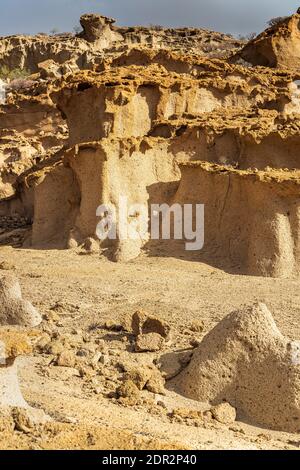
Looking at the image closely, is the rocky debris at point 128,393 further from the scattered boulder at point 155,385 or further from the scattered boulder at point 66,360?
the scattered boulder at point 66,360

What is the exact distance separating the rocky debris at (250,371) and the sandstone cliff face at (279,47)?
50.4ft

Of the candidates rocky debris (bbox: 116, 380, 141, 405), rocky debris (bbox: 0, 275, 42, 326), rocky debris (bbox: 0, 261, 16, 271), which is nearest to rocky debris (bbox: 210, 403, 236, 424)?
rocky debris (bbox: 116, 380, 141, 405)

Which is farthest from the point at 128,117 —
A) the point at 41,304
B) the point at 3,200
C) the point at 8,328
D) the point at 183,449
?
the point at 183,449

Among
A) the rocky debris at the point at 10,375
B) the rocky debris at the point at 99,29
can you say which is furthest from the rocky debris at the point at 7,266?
the rocky debris at the point at 99,29

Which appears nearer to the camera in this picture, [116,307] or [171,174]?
[116,307]

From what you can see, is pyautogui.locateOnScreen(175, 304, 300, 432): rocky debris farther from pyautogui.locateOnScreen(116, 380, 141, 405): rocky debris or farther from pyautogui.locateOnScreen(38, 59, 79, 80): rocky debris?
pyautogui.locateOnScreen(38, 59, 79, 80): rocky debris

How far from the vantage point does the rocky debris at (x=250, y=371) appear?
201 inches

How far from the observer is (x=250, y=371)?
532 centimetres

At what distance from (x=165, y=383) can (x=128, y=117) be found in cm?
734

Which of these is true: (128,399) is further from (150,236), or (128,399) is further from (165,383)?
(150,236)

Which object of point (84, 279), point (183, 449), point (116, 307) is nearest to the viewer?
point (183, 449)

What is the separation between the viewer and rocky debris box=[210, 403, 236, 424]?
497 cm

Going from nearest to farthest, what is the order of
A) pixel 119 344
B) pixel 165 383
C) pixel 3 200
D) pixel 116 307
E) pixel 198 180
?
pixel 165 383 < pixel 119 344 < pixel 116 307 < pixel 198 180 < pixel 3 200

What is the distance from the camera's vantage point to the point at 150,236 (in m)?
10.5
